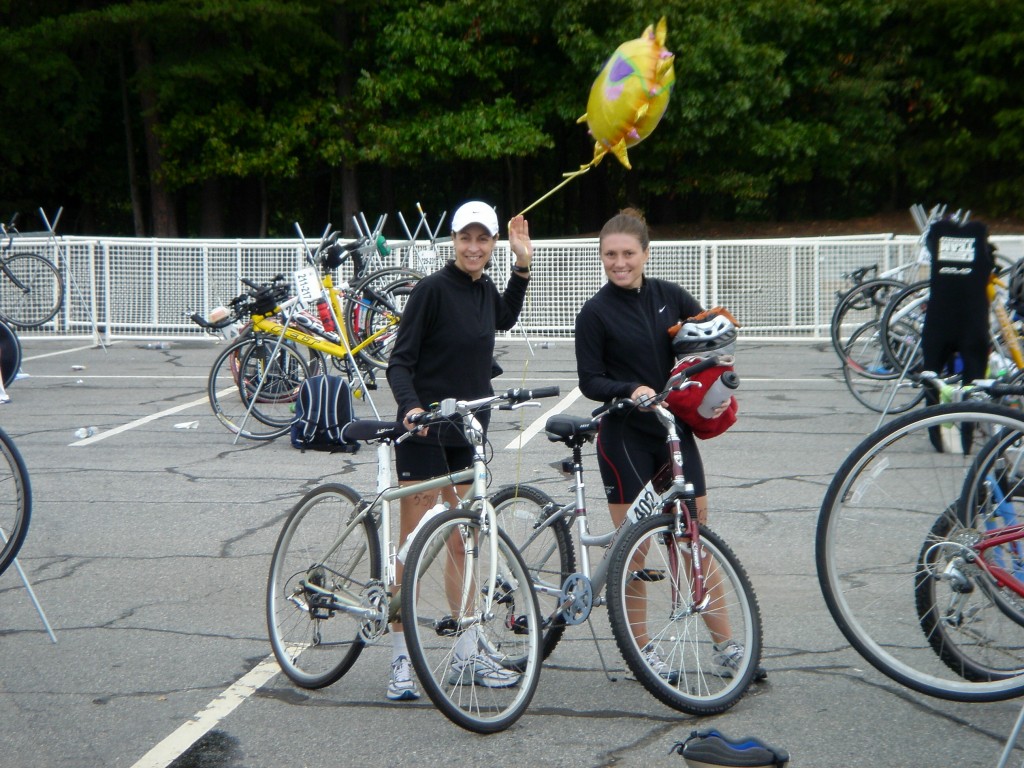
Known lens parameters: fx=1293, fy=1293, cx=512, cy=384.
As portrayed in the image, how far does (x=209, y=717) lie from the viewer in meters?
4.61

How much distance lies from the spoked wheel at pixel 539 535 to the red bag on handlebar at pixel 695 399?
1.95ft

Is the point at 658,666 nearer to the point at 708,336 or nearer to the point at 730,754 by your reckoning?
the point at 730,754

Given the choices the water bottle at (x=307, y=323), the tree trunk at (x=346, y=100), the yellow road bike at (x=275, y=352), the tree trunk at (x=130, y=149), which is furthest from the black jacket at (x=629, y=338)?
the tree trunk at (x=130, y=149)

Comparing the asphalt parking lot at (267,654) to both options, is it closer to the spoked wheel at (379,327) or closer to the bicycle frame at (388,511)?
the bicycle frame at (388,511)

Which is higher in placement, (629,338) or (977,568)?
(629,338)

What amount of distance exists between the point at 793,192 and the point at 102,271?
23.8 meters

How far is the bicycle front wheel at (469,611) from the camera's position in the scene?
14.1ft

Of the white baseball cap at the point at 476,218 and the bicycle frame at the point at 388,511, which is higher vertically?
the white baseball cap at the point at 476,218

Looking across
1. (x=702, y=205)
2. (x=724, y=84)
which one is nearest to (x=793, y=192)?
(x=702, y=205)

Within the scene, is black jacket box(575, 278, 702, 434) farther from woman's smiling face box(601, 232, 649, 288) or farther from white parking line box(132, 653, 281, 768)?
white parking line box(132, 653, 281, 768)

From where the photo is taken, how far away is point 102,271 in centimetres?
1784

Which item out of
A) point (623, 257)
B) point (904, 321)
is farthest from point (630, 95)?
point (904, 321)

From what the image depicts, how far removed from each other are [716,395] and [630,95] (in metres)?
1.61

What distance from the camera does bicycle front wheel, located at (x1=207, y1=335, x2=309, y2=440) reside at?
10648 mm
